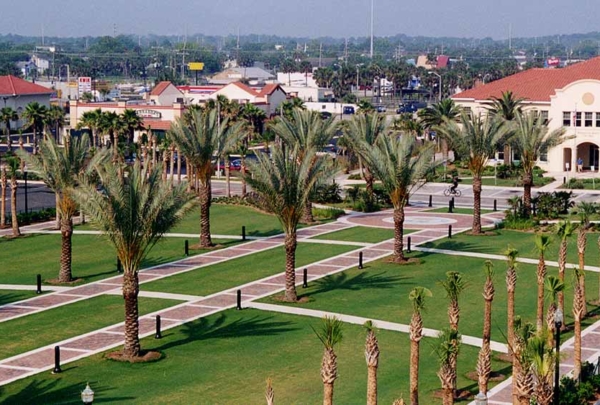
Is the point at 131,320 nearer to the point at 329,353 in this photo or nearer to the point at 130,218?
the point at 130,218

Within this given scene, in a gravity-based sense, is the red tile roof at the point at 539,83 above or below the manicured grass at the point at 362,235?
above

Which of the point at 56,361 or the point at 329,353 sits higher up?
the point at 329,353

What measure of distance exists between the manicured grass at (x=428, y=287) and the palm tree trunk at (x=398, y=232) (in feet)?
1.88

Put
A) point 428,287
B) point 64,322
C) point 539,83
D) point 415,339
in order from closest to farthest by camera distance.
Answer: point 415,339 < point 64,322 < point 428,287 < point 539,83

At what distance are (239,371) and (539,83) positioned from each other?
6830 cm

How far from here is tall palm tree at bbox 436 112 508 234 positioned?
55.6 m

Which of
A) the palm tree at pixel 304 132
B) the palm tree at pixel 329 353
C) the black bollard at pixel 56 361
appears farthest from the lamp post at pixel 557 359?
the palm tree at pixel 304 132

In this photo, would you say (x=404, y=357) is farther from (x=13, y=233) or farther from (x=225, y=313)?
(x=13, y=233)

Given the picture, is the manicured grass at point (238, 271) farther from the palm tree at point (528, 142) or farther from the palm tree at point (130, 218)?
the palm tree at point (528, 142)

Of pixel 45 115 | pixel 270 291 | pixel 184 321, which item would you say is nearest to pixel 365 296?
pixel 270 291

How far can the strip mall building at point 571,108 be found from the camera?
86.2 m

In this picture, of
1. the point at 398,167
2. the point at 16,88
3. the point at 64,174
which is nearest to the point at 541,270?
the point at 398,167

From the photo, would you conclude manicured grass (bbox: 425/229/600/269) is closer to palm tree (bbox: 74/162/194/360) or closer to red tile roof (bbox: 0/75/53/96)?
palm tree (bbox: 74/162/194/360)

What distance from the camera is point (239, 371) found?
106ft
